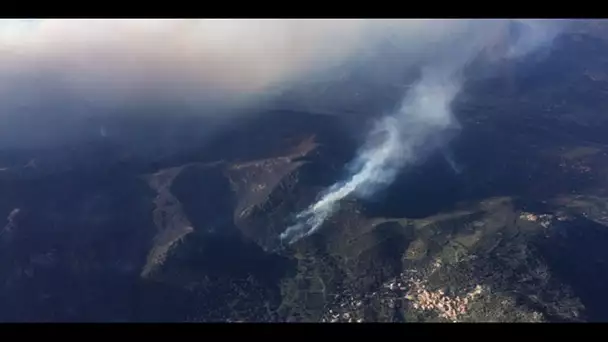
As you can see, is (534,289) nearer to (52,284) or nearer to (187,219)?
(187,219)

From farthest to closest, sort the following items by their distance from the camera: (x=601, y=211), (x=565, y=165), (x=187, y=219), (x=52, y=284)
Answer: (x=565, y=165) → (x=187, y=219) → (x=601, y=211) → (x=52, y=284)

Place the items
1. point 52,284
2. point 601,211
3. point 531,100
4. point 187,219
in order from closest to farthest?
point 52,284 → point 601,211 → point 187,219 → point 531,100

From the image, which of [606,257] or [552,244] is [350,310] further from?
[606,257]

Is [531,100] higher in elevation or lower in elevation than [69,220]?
lower

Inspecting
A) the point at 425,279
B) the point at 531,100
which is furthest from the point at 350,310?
the point at 531,100

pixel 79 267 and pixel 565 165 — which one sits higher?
pixel 79 267

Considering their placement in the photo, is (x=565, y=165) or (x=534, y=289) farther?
(x=565, y=165)

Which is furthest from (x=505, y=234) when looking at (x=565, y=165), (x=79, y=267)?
(x=79, y=267)
